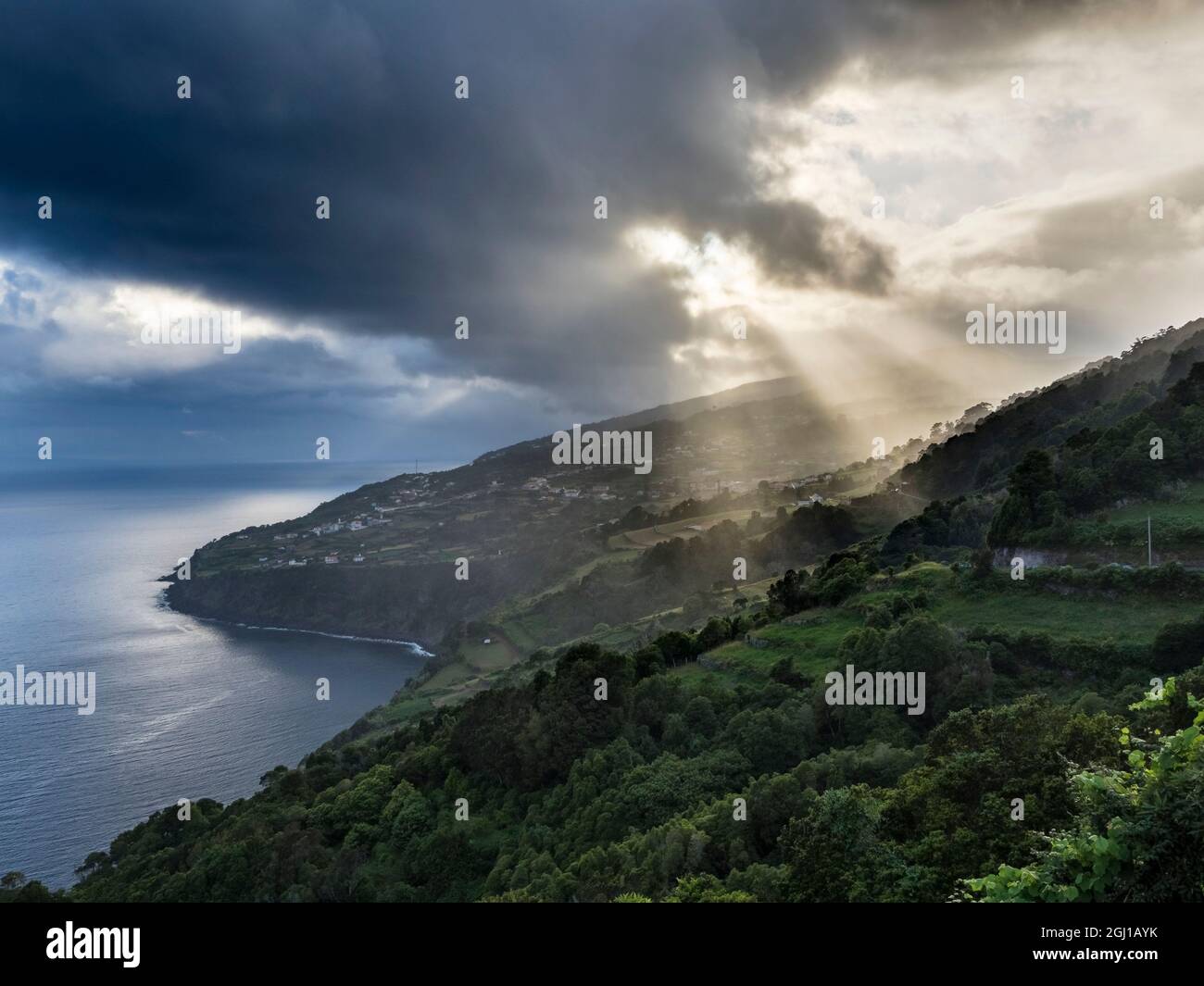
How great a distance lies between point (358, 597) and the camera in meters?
99.2

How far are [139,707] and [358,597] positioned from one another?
3679cm

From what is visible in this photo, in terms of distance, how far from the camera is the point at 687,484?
129625 mm

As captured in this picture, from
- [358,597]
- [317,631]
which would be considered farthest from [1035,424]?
[317,631]

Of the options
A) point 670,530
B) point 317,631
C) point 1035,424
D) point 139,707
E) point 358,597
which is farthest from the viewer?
point 358,597

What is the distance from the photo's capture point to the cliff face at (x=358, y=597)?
94.1 metres

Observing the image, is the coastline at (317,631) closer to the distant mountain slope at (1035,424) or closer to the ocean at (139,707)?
the ocean at (139,707)

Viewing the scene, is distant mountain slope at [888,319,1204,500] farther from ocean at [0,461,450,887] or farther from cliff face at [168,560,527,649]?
ocean at [0,461,450,887]

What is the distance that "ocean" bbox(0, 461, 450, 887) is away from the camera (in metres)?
45.6

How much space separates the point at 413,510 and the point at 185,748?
285 ft

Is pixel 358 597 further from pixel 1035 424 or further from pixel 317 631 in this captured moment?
pixel 1035 424

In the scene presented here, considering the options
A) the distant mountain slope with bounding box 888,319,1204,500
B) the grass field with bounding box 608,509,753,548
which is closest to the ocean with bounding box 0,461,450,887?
the grass field with bounding box 608,509,753,548
